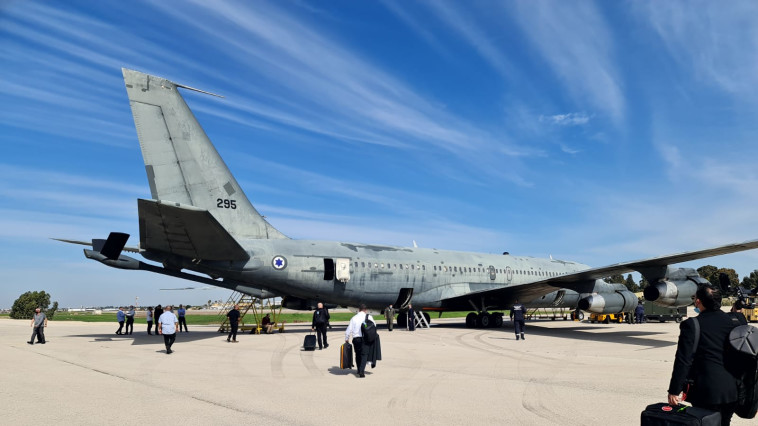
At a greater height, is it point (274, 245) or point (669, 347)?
point (274, 245)

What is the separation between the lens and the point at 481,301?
27.0m

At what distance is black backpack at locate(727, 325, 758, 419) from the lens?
4.30 metres

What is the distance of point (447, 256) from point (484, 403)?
65.3 feet

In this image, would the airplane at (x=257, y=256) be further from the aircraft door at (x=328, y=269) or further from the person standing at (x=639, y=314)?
the person standing at (x=639, y=314)

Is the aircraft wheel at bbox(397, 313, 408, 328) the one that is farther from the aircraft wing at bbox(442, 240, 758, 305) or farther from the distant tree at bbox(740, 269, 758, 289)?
the distant tree at bbox(740, 269, 758, 289)

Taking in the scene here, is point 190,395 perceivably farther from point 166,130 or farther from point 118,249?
point 166,130

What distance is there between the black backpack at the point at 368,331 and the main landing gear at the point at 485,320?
690 inches

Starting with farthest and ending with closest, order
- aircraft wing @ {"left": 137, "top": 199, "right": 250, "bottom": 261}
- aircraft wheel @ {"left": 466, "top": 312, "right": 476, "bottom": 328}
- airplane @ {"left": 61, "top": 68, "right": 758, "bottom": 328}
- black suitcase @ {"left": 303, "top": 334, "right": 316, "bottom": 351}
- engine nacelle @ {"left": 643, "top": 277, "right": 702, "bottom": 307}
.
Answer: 1. aircraft wheel @ {"left": 466, "top": 312, "right": 476, "bottom": 328}
2. engine nacelle @ {"left": 643, "top": 277, "right": 702, "bottom": 307}
3. airplane @ {"left": 61, "top": 68, "right": 758, "bottom": 328}
4. black suitcase @ {"left": 303, "top": 334, "right": 316, "bottom": 351}
5. aircraft wing @ {"left": 137, "top": 199, "right": 250, "bottom": 261}

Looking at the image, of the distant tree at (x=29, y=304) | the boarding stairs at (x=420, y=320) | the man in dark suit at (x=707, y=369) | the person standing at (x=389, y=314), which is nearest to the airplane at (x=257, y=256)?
the person standing at (x=389, y=314)

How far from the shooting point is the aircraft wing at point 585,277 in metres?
17.8

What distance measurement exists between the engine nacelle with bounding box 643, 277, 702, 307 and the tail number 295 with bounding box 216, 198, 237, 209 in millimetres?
15826

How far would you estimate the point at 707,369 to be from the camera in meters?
4.47

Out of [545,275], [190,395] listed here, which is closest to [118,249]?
[190,395]

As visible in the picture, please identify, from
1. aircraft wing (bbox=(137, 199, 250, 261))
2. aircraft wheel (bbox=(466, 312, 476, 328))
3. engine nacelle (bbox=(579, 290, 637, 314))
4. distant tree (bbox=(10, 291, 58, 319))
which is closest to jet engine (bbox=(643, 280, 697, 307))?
engine nacelle (bbox=(579, 290, 637, 314))
